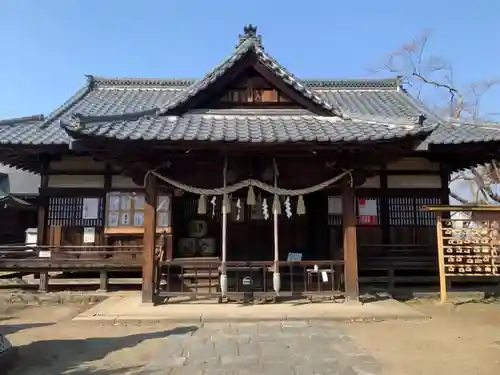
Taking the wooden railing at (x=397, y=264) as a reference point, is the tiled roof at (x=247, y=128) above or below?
above

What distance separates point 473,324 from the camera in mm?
8320

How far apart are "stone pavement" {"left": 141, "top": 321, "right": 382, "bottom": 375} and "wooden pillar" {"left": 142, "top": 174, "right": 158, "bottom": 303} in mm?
2049

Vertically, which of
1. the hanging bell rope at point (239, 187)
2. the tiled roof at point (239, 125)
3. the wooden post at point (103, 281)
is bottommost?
the wooden post at point (103, 281)

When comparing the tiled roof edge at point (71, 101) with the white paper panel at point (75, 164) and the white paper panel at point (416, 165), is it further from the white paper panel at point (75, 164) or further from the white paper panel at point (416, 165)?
the white paper panel at point (416, 165)

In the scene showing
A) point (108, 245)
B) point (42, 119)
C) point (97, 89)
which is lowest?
point (108, 245)

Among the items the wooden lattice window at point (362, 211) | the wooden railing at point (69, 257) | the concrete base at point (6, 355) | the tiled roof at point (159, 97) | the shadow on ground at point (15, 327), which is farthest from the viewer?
the tiled roof at point (159, 97)

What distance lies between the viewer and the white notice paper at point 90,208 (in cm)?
1230

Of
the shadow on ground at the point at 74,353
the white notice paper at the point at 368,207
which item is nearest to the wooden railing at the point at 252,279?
the shadow on ground at the point at 74,353

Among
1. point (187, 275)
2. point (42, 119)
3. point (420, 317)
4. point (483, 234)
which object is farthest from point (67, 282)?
point (483, 234)

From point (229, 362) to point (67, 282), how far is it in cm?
793

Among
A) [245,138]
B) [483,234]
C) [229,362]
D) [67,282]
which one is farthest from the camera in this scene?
[67,282]

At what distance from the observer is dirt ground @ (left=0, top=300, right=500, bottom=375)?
225 inches

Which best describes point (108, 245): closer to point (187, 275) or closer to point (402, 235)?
point (187, 275)

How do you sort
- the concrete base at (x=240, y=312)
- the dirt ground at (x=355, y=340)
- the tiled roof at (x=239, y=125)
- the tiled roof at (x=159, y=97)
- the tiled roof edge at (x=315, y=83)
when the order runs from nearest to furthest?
the dirt ground at (x=355, y=340)
the concrete base at (x=240, y=312)
the tiled roof at (x=239, y=125)
the tiled roof at (x=159, y=97)
the tiled roof edge at (x=315, y=83)
